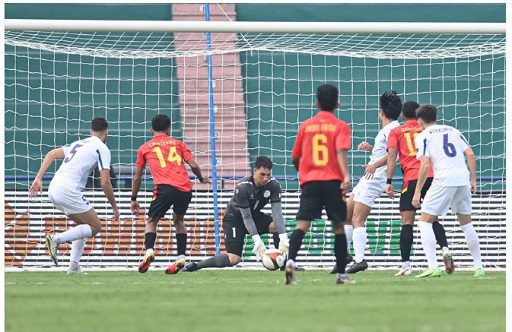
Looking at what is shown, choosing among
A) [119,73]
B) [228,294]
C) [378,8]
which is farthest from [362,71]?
[228,294]

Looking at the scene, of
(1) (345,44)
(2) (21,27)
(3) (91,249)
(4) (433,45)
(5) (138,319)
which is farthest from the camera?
(4) (433,45)

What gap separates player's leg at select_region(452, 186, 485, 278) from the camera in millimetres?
11867

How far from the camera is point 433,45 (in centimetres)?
2003

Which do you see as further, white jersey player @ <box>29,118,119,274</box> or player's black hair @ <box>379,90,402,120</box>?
white jersey player @ <box>29,118,119,274</box>

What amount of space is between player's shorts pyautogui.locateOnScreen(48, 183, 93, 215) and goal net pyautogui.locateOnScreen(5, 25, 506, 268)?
9.03 feet

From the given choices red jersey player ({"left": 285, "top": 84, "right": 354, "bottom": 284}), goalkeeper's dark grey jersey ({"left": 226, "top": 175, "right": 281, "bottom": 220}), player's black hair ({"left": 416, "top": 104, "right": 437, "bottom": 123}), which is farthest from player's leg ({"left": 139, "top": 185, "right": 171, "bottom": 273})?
red jersey player ({"left": 285, "top": 84, "right": 354, "bottom": 284})

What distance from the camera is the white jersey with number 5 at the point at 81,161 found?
43.7 ft

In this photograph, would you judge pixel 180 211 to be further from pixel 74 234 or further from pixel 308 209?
pixel 308 209

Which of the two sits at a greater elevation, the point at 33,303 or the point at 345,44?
the point at 345,44

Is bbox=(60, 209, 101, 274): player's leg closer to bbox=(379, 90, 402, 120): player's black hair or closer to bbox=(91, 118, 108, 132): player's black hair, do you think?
bbox=(91, 118, 108, 132): player's black hair

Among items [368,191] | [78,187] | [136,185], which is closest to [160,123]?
[136,185]

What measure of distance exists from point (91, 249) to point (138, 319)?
9276 millimetres

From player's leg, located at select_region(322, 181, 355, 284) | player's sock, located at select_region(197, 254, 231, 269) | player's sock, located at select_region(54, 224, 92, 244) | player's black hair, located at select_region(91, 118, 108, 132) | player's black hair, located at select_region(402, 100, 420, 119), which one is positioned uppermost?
player's black hair, located at select_region(402, 100, 420, 119)

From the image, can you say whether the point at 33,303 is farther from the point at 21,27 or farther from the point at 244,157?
Answer: the point at 244,157
